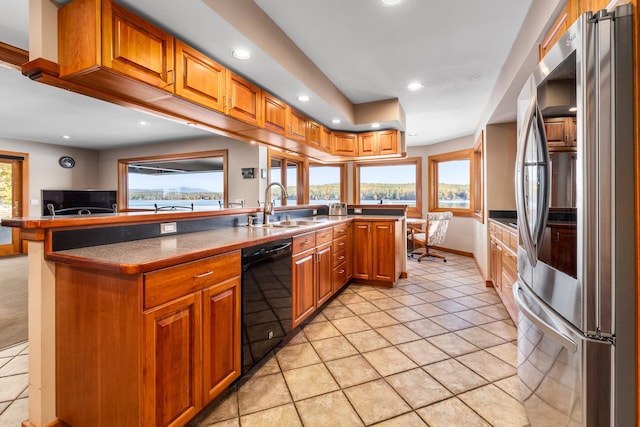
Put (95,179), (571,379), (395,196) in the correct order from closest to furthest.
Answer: (571,379), (95,179), (395,196)

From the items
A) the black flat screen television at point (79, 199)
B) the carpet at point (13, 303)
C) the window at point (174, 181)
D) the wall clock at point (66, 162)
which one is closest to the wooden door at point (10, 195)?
the black flat screen television at point (79, 199)

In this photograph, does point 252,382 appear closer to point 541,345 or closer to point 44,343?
point 44,343

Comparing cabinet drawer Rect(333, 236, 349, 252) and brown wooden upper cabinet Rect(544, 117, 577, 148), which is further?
cabinet drawer Rect(333, 236, 349, 252)

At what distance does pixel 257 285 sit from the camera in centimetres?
189

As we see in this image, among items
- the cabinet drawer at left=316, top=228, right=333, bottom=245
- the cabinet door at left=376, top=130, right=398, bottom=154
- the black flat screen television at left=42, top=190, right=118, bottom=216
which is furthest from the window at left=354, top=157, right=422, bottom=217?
the black flat screen television at left=42, top=190, right=118, bottom=216

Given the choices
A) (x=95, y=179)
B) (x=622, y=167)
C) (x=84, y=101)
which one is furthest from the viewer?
(x=95, y=179)

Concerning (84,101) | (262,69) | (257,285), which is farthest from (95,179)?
(257,285)

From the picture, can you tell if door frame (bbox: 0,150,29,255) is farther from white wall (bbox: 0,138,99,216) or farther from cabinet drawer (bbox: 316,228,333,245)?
cabinet drawer (bbox: 316,228,333,245)

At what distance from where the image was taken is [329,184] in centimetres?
676

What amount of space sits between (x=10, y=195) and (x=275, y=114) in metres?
6.70

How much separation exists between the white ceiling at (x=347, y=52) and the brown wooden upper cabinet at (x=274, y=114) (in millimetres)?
89

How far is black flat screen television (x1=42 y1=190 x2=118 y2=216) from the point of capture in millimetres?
6125

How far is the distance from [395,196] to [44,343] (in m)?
6.47

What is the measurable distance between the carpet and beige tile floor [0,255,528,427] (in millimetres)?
265
